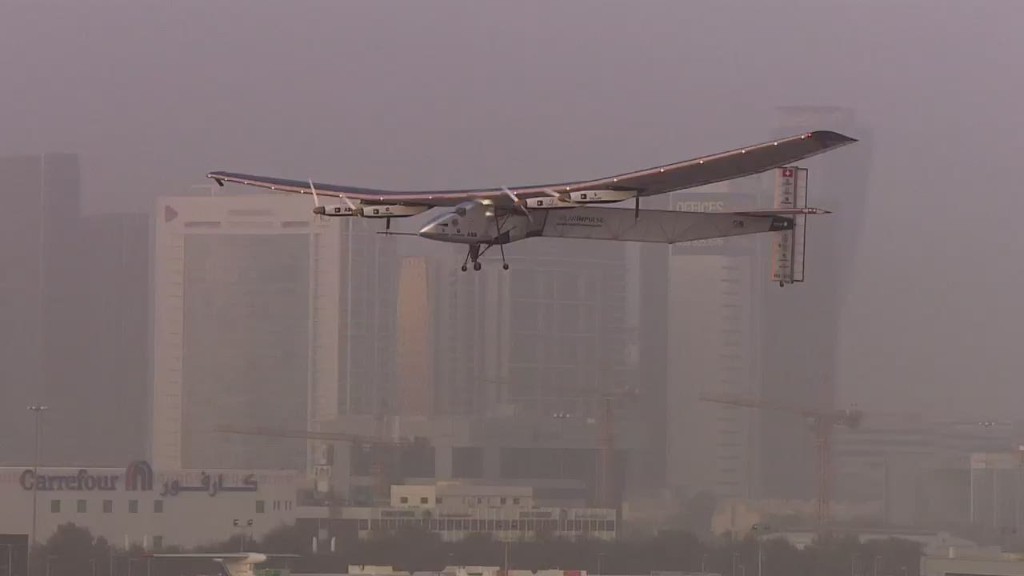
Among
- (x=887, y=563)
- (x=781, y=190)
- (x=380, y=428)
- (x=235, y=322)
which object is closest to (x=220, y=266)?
(x=235, y=322)

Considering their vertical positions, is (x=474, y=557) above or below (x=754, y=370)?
below

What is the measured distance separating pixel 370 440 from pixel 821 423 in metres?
27.2

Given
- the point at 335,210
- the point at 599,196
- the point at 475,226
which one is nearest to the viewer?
the point at 599,196

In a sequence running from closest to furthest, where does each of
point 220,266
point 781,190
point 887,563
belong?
point 781,190, point 887,563, point 220,266

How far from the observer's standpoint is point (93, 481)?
123 m

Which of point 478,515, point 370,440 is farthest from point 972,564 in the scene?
point 370,440

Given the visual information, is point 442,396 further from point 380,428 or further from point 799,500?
point 799,500

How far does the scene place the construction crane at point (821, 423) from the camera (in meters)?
115

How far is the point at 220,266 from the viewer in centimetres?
13425

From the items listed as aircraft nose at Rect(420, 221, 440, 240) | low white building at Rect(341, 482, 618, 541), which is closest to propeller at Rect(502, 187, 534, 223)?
aircraft nose at Rect(420, 221, 440, 240)

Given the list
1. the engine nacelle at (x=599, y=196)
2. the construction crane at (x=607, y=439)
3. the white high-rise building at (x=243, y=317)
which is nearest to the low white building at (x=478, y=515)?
the construction crane at (x=607, y=439)

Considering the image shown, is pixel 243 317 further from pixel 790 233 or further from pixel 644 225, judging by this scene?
pixel 644 225

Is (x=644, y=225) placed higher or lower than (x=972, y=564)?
higher

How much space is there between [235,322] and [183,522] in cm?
2310
